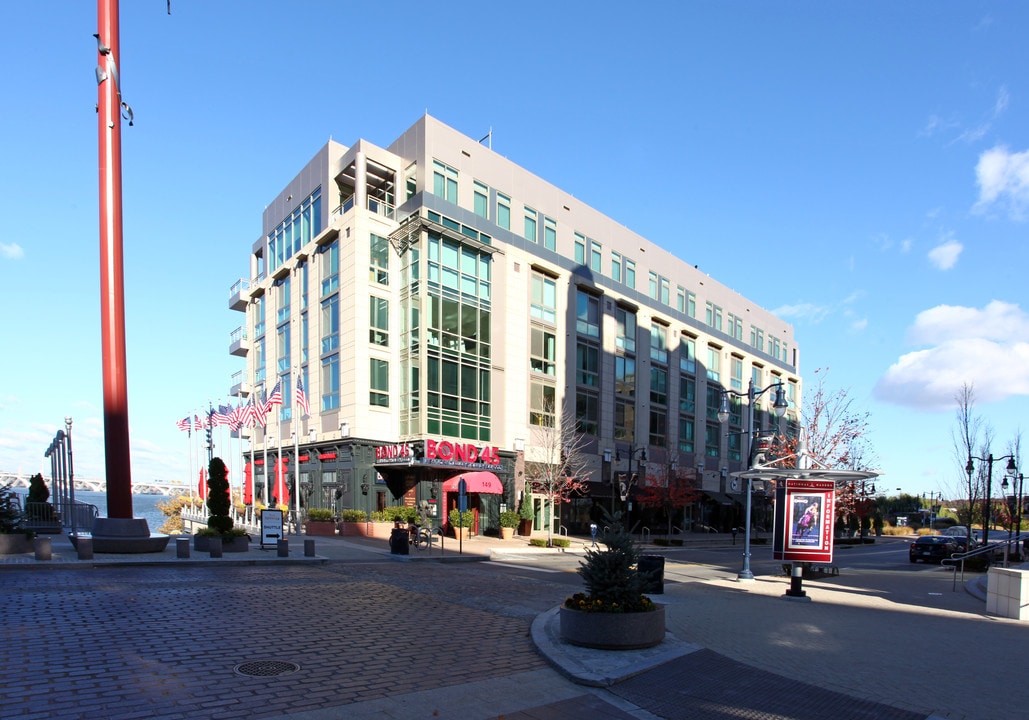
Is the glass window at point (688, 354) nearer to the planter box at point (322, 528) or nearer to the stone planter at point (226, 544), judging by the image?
the planter box at point (322, 528)

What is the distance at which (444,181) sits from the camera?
118ft

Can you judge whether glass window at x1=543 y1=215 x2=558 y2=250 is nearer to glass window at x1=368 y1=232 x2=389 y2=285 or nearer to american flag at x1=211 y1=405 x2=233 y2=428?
glass window at x1=368 y1=232 x2=389 y2=285

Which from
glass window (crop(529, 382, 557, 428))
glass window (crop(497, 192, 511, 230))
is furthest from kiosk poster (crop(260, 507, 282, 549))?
glass window (crop(497, 192, 511, 230))

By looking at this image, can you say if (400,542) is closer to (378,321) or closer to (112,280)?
(112,280)

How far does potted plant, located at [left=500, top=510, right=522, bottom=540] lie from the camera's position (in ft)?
114

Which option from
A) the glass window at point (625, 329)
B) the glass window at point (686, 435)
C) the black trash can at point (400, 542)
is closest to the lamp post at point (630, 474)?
the glass window at point (625, 329)

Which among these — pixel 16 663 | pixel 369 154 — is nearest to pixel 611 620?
pixel 16 663

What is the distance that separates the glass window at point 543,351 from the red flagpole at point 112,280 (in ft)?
80.2

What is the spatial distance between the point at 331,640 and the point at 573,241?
3729 cm

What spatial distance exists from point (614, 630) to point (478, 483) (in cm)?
2332

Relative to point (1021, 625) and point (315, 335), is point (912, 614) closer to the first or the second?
point (1021, 625)

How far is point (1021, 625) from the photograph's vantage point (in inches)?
497

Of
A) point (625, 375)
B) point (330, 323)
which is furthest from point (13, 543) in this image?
point (625, 375)

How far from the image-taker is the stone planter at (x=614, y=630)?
29.8 ft
